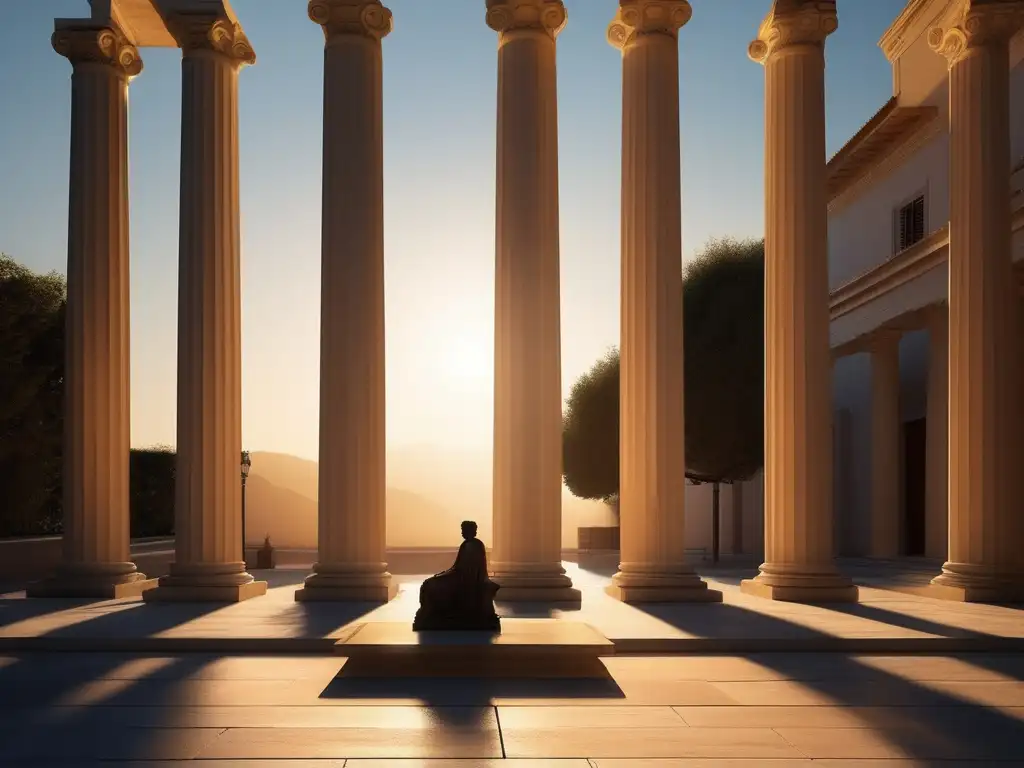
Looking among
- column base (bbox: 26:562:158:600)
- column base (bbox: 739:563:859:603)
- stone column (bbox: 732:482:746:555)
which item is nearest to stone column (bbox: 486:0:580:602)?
column base (bbox: 739:563:859:603)

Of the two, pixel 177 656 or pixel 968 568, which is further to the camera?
pixel 968 568

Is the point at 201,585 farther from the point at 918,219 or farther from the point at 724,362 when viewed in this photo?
the point at 918,219

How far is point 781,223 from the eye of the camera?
49438mm

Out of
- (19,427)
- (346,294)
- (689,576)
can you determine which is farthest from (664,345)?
(19,427)

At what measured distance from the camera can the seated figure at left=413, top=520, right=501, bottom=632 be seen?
3256cm

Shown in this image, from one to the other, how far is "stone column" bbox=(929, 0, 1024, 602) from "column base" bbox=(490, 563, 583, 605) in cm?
1743

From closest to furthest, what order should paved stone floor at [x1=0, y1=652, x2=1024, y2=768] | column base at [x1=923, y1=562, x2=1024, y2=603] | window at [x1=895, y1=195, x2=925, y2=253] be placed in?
paved stone floor at [x1=0, y1=652, x2=1024, y2=768], column base at [x1=923, y1=562, x2=1024, y2=603], window at [x1=895, y1=195, x2=925, y2=253]

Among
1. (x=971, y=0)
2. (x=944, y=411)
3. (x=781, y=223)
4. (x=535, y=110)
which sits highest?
(x=971, y=0)

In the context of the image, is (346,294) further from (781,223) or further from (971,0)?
(971,0)

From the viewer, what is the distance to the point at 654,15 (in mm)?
48969

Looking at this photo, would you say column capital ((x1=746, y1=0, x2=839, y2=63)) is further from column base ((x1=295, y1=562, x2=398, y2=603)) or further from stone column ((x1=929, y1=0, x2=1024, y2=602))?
column base ((x1=295, y1=562, x2=398, y2=603))

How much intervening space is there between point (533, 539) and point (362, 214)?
16.4 metres

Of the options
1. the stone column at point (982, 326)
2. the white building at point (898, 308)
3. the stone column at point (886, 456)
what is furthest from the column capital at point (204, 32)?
the stone column at point (886, 456)

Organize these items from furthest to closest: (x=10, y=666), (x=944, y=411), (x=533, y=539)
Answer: (x=944, y=411) → (x=533, y=539) → (x=10, y=666)
